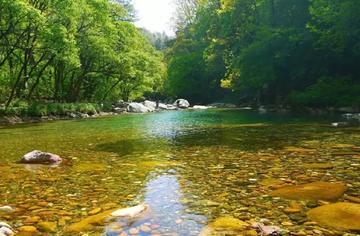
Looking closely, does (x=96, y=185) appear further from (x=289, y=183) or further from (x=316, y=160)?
(x=316, y=160)

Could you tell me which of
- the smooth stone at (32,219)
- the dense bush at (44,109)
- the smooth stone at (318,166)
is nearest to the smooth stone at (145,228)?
the smooth stone at (32,219)

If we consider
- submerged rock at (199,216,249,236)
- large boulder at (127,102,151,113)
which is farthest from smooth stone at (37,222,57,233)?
large boulder at (127,102,151,113)

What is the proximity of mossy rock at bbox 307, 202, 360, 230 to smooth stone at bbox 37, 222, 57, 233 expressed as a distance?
122 inches

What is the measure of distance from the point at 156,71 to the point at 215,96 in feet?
49.6

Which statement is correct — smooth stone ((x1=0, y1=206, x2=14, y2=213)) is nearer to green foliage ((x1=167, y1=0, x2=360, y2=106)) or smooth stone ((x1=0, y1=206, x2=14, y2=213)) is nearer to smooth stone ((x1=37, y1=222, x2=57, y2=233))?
smooth stone ((x1=37, y1=222, x2=57, y2=233))

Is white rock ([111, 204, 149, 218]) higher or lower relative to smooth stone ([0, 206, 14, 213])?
higher

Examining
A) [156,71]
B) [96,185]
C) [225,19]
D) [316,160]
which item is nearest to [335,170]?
[316,160]

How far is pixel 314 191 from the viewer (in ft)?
18.2

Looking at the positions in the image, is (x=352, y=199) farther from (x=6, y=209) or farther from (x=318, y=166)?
(x=6, y=209)

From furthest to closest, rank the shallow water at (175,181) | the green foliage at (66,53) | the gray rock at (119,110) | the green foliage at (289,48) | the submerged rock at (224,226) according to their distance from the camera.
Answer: the gray rock at (119,110)
the green foliage at (66,53)
the green foliage at (289,48)
the shallow water at (175,181)
the submerged rock at (224,226)

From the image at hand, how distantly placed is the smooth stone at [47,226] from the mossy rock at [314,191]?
3095 millimetres

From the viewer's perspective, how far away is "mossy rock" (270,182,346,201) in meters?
5.28

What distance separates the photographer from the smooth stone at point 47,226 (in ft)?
14.1

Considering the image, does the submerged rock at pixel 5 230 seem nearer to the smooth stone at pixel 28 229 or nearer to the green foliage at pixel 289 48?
the smooth stone at pixel 28 229
